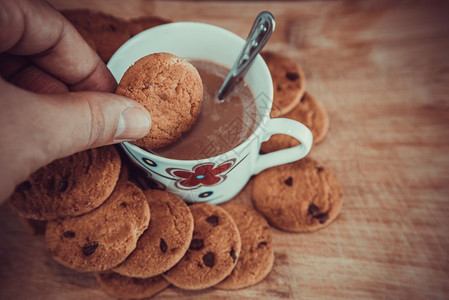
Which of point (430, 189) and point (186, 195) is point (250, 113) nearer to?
point (186, 195)

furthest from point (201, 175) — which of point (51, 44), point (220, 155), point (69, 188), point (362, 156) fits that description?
point (362, 156)

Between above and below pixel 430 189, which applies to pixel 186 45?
above

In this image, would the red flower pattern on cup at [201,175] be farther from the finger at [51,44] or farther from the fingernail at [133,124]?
the finger at [51,44]

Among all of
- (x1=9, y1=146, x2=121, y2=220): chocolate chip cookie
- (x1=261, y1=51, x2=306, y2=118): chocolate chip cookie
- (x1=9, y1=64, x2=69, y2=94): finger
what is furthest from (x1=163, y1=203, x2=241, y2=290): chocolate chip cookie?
(x1=9, y1=64, x2=69, y2=94): finger

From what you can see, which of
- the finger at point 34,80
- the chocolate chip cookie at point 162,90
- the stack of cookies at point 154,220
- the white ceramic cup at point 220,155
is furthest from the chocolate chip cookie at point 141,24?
the chocolate chip cookie at point 162,90

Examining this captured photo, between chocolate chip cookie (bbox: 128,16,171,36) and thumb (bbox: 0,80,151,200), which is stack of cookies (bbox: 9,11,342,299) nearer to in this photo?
chocolate chip cookie (bbox: 128,16,171,36)

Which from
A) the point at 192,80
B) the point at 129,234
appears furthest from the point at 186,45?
the point at 129,234
